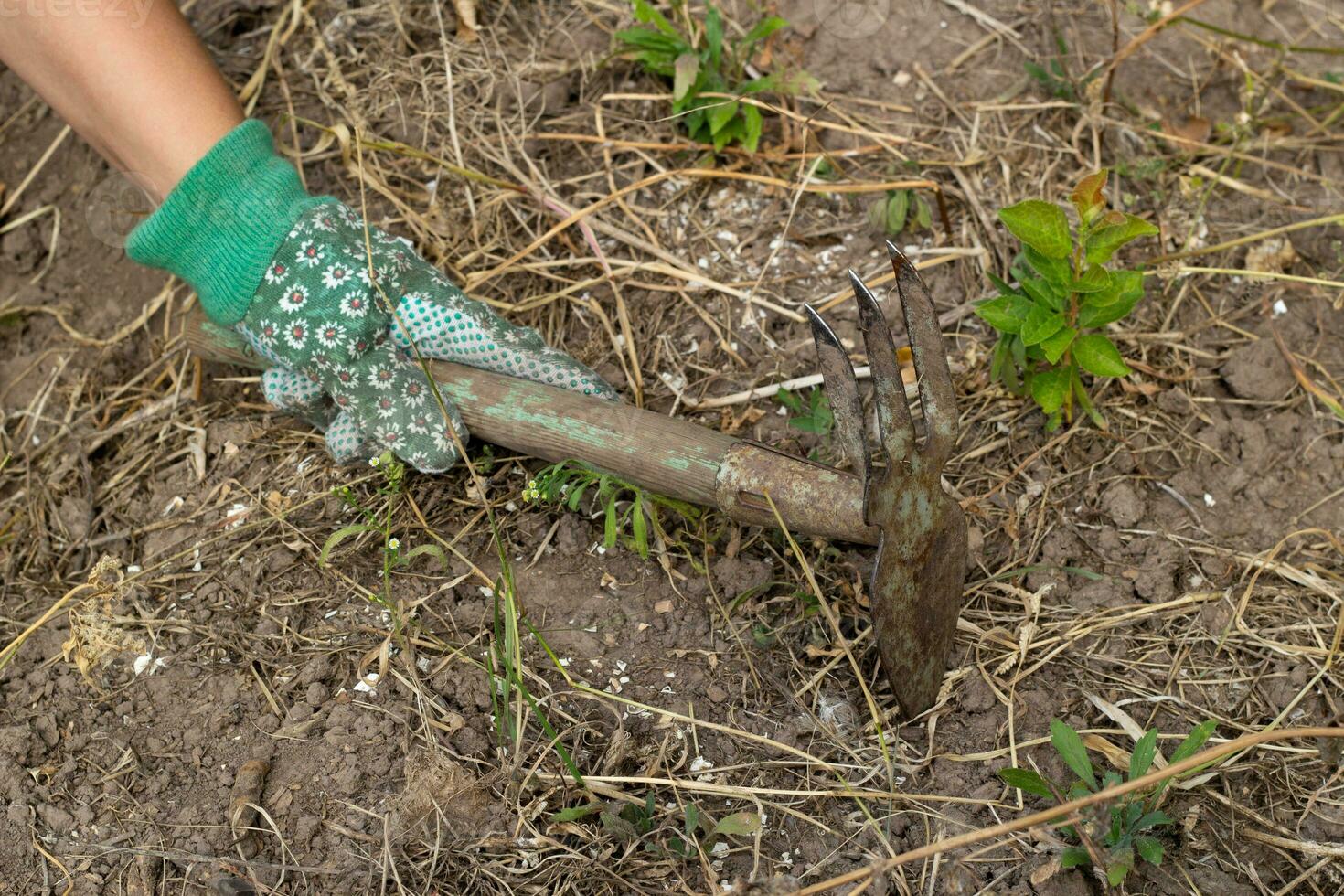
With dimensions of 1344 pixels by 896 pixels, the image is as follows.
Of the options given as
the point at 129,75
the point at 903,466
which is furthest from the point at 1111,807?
the point at 129,75

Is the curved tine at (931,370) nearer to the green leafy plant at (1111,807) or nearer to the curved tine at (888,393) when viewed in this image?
the curved tine at (888,393)

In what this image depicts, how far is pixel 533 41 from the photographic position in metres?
2.68

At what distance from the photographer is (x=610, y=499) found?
1.93m

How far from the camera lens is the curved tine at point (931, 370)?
5.43 ft

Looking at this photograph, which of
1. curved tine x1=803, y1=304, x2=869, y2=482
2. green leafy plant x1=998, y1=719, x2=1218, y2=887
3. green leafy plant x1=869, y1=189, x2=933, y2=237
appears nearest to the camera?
green leafy plant x1=998, y1=719, x2=1218, y2=887

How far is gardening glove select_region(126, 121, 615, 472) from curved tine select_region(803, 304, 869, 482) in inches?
20.3

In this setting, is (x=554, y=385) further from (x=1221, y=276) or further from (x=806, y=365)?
(x=1221, y=276)

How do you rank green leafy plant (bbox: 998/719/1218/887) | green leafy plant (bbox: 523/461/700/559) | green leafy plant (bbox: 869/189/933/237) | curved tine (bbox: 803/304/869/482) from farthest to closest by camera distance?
green leafy plant (bbox: 869/189/933/237) < green leafy plant (bbox: 523/461/700/559) < curved tine (bbox: 803/304/869/482) < green leafy plant (bbox: 998/719/1218/887)

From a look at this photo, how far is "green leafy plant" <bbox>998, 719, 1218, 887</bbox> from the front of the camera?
154 centimetres

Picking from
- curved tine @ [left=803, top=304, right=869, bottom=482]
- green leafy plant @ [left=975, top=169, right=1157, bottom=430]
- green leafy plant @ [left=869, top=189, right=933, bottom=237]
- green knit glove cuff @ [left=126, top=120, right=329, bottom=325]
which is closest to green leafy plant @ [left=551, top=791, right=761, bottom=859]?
curved tine @ [left=803, top=304, right=869, bottom=482]

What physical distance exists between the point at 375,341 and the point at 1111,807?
146 centimetres

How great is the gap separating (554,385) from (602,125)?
81 centimetres

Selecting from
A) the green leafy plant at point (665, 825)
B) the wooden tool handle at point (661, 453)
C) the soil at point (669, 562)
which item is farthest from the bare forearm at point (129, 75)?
the green leafy plant at point (665, 825)

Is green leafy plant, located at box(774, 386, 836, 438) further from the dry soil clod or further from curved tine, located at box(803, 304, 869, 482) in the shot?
the dry soil clod
